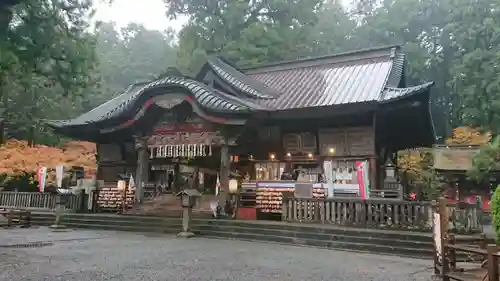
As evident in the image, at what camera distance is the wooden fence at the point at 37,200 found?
18328mm

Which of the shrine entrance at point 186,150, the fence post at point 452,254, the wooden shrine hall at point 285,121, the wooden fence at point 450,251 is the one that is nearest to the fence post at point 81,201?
the wooden shrine hall at point 285,121

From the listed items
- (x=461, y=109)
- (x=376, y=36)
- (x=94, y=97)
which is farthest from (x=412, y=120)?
(x=94, y=97)

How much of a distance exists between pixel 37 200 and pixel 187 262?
13.6 metres

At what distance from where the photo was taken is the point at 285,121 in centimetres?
1720

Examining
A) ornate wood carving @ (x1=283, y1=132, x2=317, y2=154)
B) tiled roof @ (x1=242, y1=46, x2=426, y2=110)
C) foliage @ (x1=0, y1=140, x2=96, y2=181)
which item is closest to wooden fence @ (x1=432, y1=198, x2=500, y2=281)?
tiled roof @ (x1=242, y1=46, x2=426, y2=110)

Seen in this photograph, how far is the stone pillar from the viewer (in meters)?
17.5

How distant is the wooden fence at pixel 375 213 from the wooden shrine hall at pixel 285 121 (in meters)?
1.52

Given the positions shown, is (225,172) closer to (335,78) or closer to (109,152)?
A: (335,78)

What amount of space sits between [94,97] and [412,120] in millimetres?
31600

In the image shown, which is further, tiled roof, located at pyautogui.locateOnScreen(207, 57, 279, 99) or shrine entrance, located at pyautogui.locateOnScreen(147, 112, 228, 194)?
tiled roof, located at pyautogui.locateOnScreen(207, 57, 279, 99)

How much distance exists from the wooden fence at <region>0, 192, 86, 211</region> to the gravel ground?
6.49 metres

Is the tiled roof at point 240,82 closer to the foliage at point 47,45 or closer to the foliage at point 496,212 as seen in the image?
the foliage at point 47,45

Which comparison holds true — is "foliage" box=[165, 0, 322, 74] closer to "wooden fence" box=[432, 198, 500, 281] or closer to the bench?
the bench

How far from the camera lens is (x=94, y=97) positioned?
40.4m
